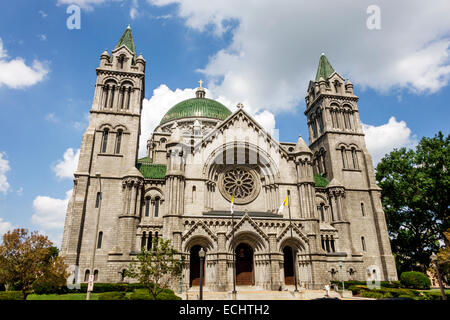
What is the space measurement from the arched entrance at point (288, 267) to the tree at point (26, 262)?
21.9 metres

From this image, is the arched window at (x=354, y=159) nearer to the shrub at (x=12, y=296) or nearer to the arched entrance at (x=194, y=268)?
the arched entrance at (x=194, y=268)

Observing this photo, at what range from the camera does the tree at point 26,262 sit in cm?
2238

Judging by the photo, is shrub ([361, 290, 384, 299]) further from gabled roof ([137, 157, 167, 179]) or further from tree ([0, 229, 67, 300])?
tree ([0, 229, 67, 300])

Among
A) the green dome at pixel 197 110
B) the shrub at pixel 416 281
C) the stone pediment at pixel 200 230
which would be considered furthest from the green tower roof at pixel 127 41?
the shrub at pixel 416 281

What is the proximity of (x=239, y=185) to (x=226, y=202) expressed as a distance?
111 inches

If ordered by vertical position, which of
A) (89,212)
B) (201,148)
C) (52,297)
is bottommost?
(52,297)

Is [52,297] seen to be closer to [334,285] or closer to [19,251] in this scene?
[19,251]

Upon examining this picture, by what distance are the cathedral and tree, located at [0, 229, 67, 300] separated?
4.02m

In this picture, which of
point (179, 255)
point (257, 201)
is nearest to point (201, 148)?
point (257, 201)

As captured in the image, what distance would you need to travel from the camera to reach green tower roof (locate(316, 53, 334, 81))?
1905 inches

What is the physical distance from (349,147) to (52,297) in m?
40.2
